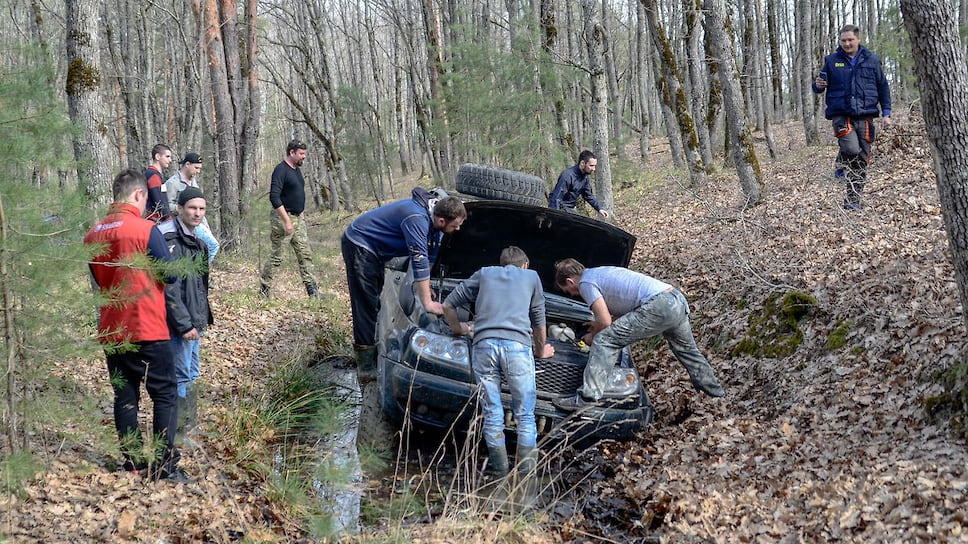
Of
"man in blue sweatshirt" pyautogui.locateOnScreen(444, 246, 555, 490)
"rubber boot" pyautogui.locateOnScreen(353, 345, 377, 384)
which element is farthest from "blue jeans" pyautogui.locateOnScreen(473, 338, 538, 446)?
"rubber boot" pyautogui.locateOnScreen(353, 345, 377, 384)

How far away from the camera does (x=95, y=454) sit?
5.14 metres

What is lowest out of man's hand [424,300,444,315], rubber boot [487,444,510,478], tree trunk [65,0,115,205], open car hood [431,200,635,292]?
rubber boot [487,444,510,478]

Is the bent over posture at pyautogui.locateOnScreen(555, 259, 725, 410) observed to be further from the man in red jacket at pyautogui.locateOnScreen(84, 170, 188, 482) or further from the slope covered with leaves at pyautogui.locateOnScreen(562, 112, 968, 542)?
the man in red jacket at pyautogui.locateOnScreen(84, 170, 188, 482)

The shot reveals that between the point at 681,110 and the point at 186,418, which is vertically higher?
the point at 681,110

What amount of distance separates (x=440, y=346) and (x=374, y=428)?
4.68ft

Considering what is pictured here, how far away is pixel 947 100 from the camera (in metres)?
4.72

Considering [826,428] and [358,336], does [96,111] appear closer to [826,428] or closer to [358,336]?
[358,336]

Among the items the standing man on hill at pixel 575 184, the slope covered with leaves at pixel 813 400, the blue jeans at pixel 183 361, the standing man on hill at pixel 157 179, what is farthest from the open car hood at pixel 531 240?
the standing man on hill at pixel 157 179

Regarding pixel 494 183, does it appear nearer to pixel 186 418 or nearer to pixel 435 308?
pixel 435 308

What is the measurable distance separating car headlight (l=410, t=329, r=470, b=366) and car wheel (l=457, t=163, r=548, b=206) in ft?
8.24

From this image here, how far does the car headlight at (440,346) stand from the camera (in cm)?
553

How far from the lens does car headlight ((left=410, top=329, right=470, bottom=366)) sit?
553cm

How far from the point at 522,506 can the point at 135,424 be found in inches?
99.6

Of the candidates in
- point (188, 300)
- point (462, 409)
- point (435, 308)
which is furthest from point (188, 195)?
point (462, 409)
